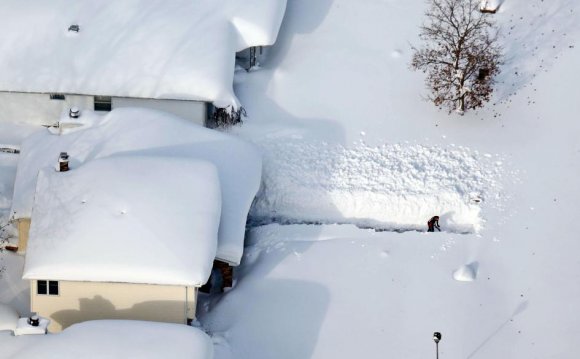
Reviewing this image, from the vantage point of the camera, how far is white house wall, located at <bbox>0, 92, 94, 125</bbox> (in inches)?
1971

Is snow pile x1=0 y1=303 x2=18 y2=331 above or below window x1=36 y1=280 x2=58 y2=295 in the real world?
below

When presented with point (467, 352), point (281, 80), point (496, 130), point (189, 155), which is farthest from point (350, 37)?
point (467, 352)

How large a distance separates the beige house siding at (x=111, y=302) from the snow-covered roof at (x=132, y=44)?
9764 mm

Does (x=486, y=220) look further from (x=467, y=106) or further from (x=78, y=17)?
(x=78, y=17)

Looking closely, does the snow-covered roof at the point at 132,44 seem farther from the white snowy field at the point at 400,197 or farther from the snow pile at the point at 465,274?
the snow pile at the point at 465,274

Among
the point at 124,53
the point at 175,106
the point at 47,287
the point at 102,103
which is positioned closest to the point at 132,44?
the point at 124,53

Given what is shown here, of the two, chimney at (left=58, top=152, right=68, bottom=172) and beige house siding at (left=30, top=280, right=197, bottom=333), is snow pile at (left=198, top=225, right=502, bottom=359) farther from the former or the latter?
chimney at (left=58, top=152, right=68, bottom=172)

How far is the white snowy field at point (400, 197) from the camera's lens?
139ft

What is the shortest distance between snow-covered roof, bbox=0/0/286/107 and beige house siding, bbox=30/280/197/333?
9764 mm

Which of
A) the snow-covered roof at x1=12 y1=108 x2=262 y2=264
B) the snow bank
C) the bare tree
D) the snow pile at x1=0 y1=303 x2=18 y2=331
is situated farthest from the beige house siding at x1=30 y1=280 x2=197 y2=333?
the bare tree

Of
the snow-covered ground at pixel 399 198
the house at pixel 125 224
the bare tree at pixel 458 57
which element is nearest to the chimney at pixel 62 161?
the house at pixel 125 224

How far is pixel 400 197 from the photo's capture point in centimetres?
4775

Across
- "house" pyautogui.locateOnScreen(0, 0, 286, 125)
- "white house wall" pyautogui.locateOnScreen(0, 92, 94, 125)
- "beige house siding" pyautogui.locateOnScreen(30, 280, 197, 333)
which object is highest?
"house" pyautogui.locateOnScreen(0, 0, 286, 125)

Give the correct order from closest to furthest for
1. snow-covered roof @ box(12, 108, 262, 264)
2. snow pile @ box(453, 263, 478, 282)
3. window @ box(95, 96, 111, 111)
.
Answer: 1. snow pile @ box(453, 263, 478, 282)
2. snow-covered roof @ box(12, 108, 262, 264)
3. window @ box(95, 96, 111, 111)
